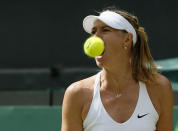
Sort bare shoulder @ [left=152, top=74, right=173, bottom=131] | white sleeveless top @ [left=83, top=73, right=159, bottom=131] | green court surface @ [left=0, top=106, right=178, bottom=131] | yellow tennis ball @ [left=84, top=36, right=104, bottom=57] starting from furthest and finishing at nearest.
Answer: green court surface @ [left=0, top=106, right=178, bottom=131] → bare shoulder @ [left=152, top=74, right=173, bottom=131] → white sleeveless top @ [left=83, top=73, right=159, bottom=131] → yellow tennis ball @ [left=84, top=36, right=104, bottom=57]

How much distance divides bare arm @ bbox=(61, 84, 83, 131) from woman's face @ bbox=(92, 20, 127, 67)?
27cm

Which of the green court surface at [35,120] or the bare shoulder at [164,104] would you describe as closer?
the bare shoulder at [164,104]

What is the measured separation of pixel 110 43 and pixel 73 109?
1.64ft

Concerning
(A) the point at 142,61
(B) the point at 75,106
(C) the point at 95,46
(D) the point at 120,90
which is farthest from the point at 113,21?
(B) the point at 75,106

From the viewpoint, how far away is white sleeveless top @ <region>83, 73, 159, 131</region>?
10.0 feet

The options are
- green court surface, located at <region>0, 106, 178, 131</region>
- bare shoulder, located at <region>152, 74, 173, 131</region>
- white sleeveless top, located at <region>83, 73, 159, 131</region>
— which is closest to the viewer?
white sleeveless top, located at <region>83, 73, 159, 131</region>

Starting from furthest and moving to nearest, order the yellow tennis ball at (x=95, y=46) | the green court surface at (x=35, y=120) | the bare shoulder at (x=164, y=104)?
the green court surface at (x=35, y=120), the bare shoulder at (x=164, y=104), the yellow tennis ball at (x=95, y=46)

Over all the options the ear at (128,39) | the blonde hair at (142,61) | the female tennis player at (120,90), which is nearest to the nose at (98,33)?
the female tennis player at (120,90)

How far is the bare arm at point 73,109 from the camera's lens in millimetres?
3137

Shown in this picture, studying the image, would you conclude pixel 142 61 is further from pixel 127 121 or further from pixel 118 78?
pixel 127 121

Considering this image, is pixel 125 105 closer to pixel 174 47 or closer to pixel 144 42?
pixel 144 42

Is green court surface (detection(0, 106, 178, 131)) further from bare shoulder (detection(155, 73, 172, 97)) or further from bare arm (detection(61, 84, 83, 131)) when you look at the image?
bare shoulder (detection(155, 73, 172, 97))

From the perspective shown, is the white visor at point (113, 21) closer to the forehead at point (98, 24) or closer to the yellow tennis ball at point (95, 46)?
the forehead at point (98, 24)

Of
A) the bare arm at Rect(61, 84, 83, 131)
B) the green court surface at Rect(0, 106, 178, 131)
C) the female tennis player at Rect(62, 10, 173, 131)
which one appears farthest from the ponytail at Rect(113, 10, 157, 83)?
the green court surface at Rect(0, 106, 178, 131)
